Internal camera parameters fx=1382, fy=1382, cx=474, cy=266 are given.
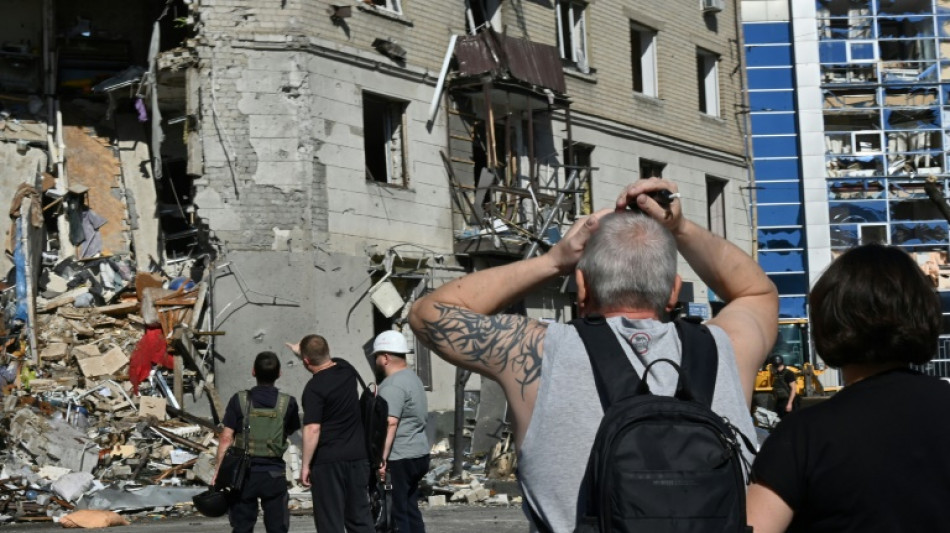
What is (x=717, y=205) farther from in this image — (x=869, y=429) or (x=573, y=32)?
(x=869, y=429)

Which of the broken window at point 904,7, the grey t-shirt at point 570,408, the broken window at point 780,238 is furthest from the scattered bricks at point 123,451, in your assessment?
the broken window at point 904,7

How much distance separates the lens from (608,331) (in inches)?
135

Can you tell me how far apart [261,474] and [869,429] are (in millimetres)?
6964

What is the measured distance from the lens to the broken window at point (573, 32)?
28297mm

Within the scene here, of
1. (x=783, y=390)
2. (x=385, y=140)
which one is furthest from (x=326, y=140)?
(x=783, y=390)

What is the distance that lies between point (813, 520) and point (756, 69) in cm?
4096

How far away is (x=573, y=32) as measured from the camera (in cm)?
2847

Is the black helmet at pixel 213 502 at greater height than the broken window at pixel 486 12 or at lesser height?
lesser

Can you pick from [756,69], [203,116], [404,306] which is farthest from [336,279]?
[756,69]

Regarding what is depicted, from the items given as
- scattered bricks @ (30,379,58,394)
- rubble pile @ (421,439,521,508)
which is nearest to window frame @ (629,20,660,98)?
rubble pile @ (421,439,521,508)

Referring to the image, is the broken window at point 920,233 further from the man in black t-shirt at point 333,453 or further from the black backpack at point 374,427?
the man in black t-shirt at point 333,453

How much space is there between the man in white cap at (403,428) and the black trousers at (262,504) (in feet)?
3.00

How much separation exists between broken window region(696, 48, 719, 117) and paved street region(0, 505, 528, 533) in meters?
18.9

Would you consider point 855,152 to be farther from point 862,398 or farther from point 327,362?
point 862,398
